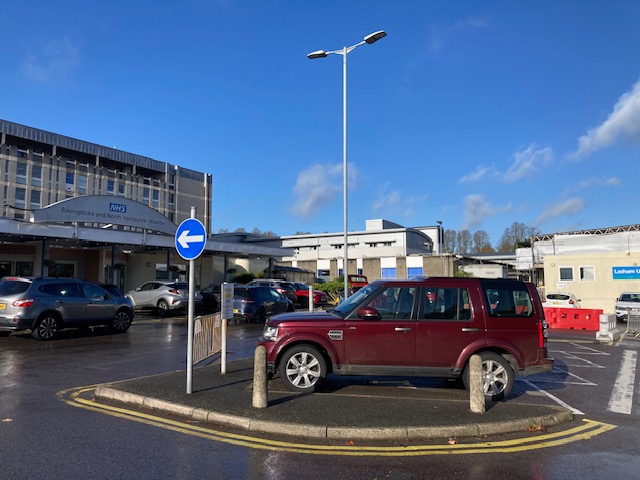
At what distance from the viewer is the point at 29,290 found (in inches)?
514

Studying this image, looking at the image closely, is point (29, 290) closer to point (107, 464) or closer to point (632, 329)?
point (107, 464)

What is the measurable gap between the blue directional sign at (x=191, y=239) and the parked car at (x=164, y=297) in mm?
15057

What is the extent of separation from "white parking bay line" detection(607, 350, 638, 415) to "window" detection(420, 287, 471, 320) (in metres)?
2.64

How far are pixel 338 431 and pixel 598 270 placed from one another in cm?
2671

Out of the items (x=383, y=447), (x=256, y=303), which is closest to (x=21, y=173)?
(x=256, y=303)

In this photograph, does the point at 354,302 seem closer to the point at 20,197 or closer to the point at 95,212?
the point at 95,212

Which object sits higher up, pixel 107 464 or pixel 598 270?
pixel 598 270

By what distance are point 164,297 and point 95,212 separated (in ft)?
17.7

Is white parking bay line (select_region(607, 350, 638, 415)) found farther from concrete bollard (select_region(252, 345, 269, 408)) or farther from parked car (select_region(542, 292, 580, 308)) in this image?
parked car (select_region(542, 292, 580, 308))

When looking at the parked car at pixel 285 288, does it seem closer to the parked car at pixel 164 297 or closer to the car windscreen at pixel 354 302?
the parked car at pixel 164 297

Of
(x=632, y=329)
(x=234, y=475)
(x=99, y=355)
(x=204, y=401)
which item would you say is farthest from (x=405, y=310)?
(x=632, y=329)

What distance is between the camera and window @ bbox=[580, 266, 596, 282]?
27500 millimetres

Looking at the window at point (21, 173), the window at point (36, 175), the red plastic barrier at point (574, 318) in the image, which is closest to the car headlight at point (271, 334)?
the red plastic barrier at point (574, 318)

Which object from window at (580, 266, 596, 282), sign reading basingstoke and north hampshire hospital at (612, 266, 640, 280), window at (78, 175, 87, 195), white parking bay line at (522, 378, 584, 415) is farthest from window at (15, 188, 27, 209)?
white parking bay line at (522, 378, 584, 415)
